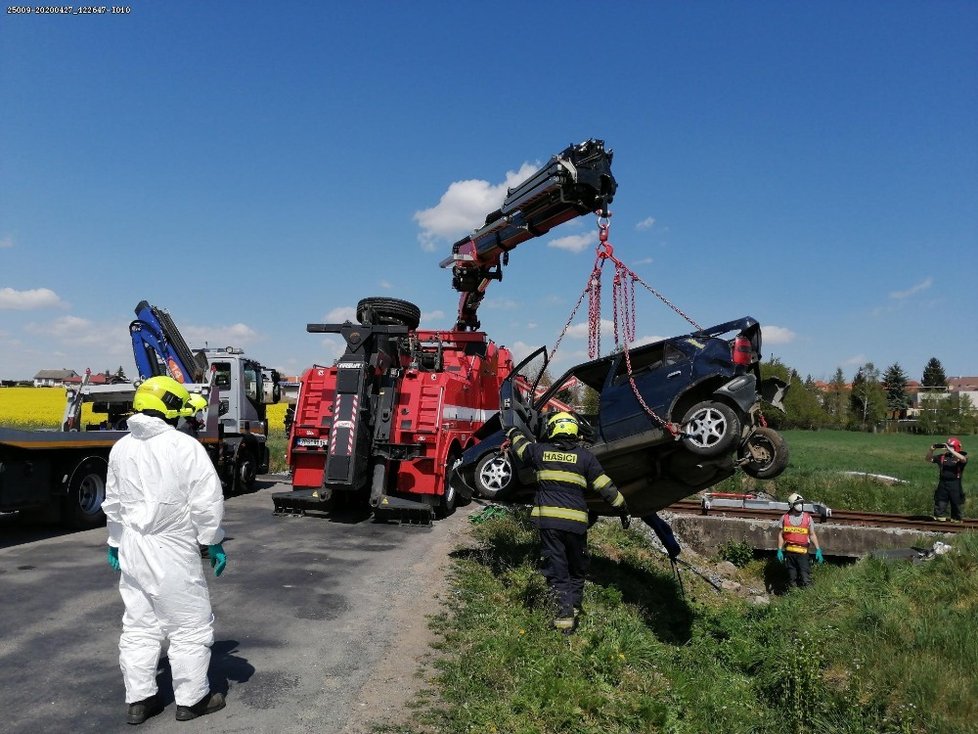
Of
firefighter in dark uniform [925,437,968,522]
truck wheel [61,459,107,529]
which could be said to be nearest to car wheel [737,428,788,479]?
truck wheel [61,459,107,529]

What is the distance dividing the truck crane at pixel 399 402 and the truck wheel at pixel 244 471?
3082 millimetres

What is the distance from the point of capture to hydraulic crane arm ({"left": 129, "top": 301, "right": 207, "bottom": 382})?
506 inches

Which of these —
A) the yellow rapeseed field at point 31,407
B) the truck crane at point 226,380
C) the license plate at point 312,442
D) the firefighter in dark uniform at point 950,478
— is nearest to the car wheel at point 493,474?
the license plate at point 312,442

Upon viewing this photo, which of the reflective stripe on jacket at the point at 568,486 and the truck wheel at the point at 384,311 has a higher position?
the truck wheel at the point at 384,311

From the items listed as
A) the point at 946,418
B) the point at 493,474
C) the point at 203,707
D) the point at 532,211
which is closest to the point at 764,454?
the point at 493,474

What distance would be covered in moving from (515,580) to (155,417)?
4547 mm

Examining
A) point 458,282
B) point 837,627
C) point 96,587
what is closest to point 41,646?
point 96,587

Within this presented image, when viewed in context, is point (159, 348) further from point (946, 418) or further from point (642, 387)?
point (946, 418)

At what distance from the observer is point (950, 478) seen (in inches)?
552

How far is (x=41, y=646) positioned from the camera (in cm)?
496

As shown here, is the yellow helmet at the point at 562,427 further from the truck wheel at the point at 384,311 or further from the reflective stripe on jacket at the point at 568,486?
the truck wheel at the point at 384,311

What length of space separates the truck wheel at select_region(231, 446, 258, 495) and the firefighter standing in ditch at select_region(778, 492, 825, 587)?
9.92 m

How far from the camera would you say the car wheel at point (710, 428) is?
688cm

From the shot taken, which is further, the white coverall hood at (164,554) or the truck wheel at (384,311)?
the truck wheel at (384,311)
